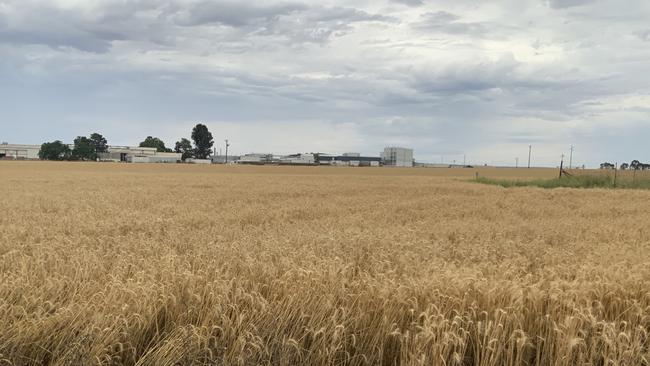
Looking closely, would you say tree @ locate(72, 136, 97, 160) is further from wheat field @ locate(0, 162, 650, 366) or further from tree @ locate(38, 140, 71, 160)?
wheat field @ locate(0, 162, 650, 366)

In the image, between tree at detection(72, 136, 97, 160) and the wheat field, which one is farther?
tree at detection(72, 136, 97, 160)

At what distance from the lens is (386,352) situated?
496 cm

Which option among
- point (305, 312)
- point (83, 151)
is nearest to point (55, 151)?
point (83, 151)

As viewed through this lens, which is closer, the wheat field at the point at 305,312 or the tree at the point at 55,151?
the wheat field at the point at 305,312

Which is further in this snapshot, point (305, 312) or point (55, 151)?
point (55, 151)

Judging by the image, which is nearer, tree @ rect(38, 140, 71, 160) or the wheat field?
the wheat field

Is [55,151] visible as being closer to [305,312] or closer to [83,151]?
[83,151]

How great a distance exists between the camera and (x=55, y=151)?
179 meters

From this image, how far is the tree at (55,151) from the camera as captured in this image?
17938 cm

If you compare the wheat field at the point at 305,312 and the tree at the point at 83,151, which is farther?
the tree at the point at 83,151

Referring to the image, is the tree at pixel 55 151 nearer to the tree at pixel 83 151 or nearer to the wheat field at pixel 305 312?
the tree at pixel 83 151

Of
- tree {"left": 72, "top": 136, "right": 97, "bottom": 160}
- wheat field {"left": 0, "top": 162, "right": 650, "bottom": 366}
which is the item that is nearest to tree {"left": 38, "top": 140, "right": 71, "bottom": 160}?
tree {"left": 72, "top": 136, "right": 97, "bottom": 160}

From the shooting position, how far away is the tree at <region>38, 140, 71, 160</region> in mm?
179375

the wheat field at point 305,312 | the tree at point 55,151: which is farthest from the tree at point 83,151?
the wheat field at point 305,312
